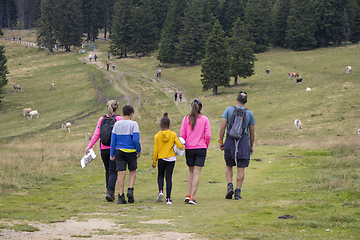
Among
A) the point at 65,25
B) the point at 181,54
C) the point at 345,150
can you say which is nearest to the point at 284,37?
the point at 181,54

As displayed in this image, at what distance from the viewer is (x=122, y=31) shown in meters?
92.1

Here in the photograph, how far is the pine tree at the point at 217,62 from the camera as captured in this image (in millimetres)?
58094

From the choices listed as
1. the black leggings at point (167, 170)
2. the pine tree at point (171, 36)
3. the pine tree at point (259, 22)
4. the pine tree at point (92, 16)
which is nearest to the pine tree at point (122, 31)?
the pine tree at point (171, 36)

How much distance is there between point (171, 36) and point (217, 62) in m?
32.6

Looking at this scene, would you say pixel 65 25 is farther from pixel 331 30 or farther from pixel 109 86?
pixel 331 30

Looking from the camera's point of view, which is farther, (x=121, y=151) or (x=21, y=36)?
(x=21, y=36)

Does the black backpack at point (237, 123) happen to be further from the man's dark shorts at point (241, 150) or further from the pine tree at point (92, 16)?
the pine tree at point (92, 16)

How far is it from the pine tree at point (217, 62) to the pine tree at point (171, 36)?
88.9 feet

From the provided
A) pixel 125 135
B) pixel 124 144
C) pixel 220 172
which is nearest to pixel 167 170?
pixel 124 144

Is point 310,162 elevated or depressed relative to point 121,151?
depressed

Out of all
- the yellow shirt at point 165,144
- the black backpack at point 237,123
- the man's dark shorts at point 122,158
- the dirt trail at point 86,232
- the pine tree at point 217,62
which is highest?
the pine tree at point 217,62

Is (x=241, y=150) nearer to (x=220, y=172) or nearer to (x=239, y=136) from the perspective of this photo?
(x=239, y=136)

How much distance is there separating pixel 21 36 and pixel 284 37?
95184 mm

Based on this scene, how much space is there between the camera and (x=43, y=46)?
105000 millimetres
